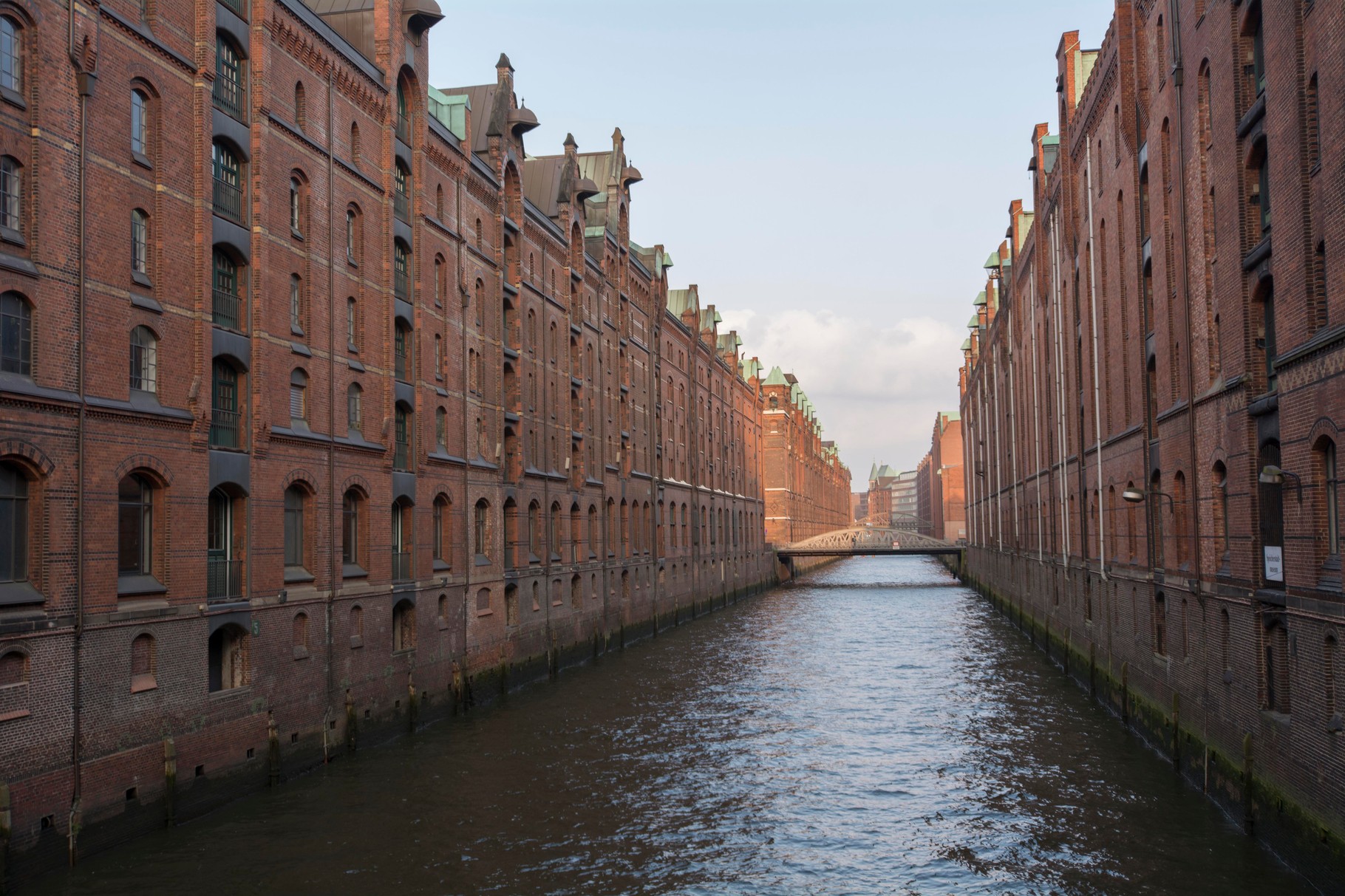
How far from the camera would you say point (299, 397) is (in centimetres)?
2480

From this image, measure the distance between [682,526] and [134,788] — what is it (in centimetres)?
4841

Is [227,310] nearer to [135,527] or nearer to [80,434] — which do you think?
[135,527]

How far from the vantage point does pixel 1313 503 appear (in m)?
15.6

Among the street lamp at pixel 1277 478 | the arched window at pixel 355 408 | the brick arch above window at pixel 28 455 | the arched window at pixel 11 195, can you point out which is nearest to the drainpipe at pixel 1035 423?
the arched window at pixel 355 408

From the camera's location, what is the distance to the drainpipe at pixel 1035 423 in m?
45.9

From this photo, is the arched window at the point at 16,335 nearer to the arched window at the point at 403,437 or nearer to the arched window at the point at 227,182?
the arched window at the point at 227,182

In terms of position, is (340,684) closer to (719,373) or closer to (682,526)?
(682,526)

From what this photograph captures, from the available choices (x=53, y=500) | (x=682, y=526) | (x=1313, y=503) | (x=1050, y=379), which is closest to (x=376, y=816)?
(x=53, y=500)

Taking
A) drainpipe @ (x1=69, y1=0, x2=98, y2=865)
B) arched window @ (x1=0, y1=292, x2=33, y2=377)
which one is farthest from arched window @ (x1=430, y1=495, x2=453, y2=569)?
arched window @ (x1=0, y1=292, x2=33, y2=377)

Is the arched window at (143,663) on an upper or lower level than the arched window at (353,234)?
lower

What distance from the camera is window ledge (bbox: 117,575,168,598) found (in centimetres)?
1859

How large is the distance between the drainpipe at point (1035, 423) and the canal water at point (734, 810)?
1128cm

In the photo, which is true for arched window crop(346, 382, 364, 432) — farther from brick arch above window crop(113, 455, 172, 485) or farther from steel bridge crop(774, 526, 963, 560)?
steel bridge crop(774, 526, 963, 560)

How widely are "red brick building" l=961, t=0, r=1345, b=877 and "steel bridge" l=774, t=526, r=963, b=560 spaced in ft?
191
